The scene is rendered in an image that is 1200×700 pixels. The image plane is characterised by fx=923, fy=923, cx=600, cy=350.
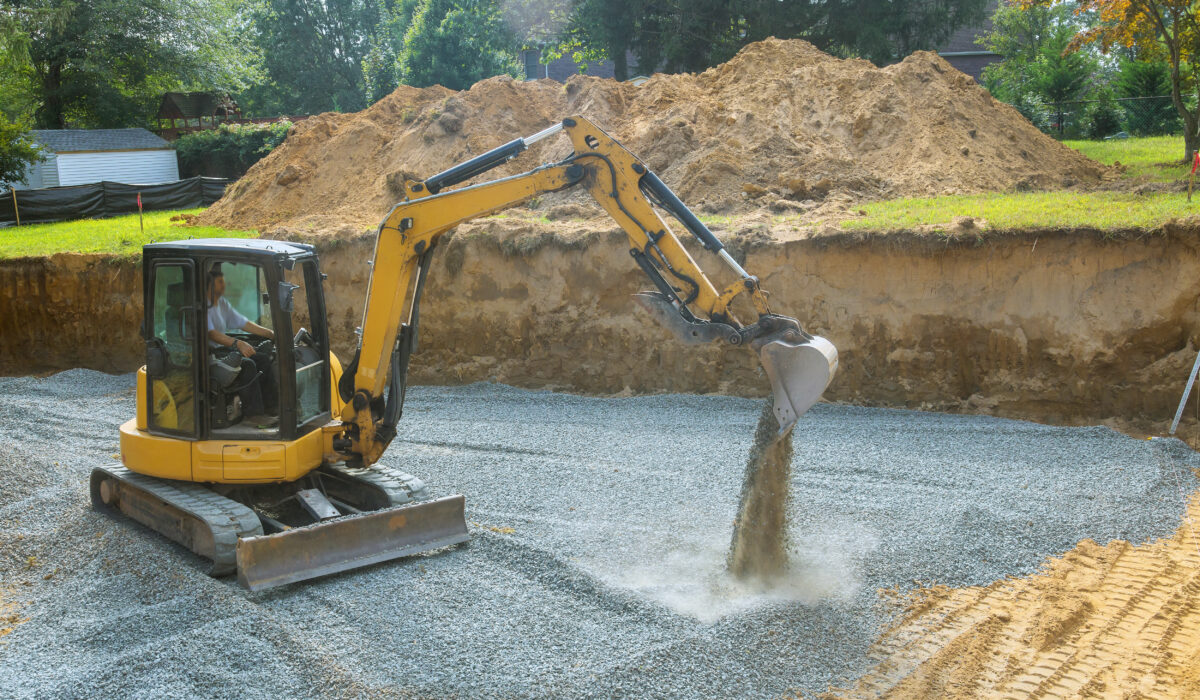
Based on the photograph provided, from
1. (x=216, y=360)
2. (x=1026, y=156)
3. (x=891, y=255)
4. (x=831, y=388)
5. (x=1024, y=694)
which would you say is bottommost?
(x=1024, y=694)

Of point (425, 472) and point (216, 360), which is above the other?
point (216, 360)

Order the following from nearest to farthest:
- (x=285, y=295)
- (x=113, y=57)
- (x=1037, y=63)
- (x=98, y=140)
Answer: (x=285, y=295) < (x=1037, y=63) < (x=98, y=140) < (x=113, y=57)

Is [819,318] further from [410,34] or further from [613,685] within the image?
[410,34]

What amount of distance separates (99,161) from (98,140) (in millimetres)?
968

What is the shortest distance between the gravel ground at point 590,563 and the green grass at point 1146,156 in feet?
22.2

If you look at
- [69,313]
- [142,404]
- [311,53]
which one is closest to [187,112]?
[311,53]

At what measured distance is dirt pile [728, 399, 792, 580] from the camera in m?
6.30

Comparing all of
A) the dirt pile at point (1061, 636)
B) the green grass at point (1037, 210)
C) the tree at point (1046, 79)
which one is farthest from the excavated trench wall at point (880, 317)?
the tree at point (1046, 79)

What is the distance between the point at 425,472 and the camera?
29.3ft

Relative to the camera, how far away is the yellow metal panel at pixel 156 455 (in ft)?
22.6

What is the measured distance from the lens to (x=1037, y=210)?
36.6ft

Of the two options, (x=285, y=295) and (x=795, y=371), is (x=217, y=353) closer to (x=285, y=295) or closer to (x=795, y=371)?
(x=285, y=295)

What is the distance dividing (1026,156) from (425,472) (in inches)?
452

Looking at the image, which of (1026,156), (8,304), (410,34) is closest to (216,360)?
(8,304)
